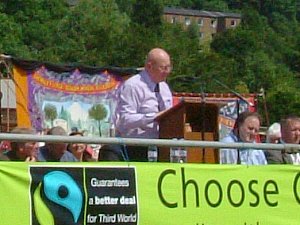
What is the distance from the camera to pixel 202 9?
178 m

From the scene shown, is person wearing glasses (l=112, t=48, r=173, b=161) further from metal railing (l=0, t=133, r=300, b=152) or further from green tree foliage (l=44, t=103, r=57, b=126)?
green tree foliage (l=44, t=103, r=57, b=126)

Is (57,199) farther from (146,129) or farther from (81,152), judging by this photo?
(81,152)

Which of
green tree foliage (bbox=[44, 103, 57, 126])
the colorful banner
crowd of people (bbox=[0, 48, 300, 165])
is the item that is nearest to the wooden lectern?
crowd of people (bbox=[0, 48, 300, 165])

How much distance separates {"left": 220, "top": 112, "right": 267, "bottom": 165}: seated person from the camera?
7.26 metres

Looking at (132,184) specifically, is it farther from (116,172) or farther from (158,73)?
(158,73)

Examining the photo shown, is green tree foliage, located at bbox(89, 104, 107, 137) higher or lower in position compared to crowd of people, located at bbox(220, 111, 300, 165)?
higher

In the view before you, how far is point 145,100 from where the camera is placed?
7.69 m

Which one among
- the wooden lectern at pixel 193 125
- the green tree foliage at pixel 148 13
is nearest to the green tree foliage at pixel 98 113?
the wooden lectern at pixel 193 125

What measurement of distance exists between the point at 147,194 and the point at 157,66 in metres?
1.71

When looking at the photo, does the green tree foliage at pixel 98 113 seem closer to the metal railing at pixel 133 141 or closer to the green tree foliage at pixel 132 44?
the metal railing at pixel 133 141

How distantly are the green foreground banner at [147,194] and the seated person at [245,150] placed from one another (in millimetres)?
271

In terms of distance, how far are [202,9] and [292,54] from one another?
51.2 m

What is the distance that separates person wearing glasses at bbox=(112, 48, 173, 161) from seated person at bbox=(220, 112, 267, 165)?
0.59 m

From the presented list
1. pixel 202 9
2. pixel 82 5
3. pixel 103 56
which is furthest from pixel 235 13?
pixel 103 56
